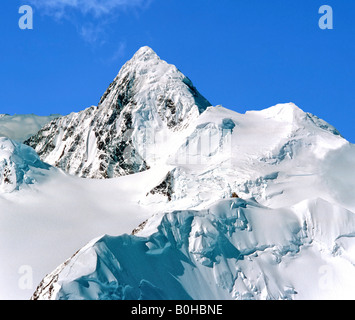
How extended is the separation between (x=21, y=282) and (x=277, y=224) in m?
25.3

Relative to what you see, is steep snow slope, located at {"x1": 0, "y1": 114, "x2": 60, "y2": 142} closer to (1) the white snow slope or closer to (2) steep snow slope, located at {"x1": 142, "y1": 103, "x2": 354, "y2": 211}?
(1) the white snow slope

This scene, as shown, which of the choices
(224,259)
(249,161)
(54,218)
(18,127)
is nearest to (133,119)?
(249,161)

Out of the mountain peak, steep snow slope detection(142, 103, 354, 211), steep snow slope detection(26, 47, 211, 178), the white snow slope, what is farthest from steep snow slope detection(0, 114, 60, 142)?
steep snow slope detection(142, 103, 354, 211)

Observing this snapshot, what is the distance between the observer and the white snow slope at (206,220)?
59812mm

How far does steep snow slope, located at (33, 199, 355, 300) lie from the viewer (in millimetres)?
55594

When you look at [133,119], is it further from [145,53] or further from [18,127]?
[18,127]

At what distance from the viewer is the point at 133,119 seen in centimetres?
12644

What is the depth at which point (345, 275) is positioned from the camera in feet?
225

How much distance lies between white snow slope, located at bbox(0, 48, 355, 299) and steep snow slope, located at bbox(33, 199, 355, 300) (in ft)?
0.33

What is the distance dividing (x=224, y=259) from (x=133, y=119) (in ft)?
206

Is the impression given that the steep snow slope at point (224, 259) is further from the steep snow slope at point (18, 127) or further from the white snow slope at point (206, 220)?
the steep snow slope at point (18, 127)

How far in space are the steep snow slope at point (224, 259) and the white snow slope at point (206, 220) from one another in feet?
0.33

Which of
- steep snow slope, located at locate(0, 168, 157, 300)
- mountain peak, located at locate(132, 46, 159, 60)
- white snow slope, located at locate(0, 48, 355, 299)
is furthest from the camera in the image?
mountain peak, located at locate(132, 46, 159, 60)
